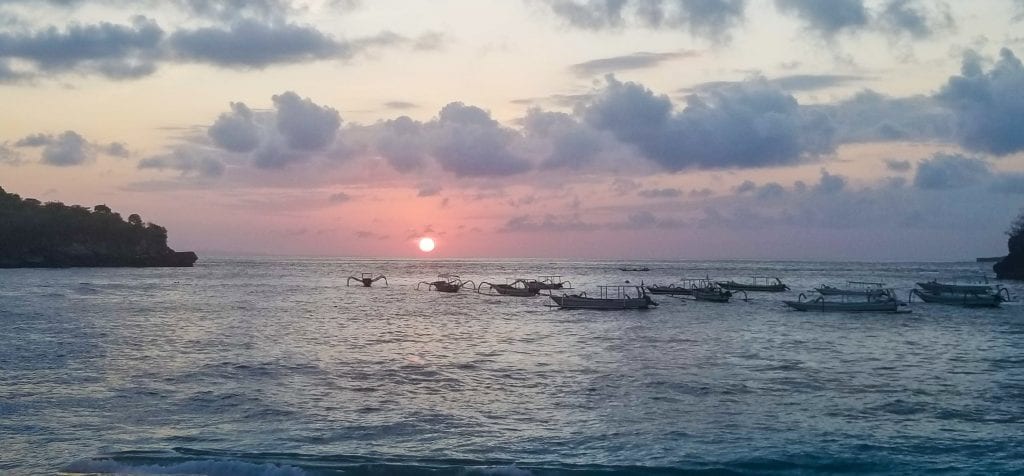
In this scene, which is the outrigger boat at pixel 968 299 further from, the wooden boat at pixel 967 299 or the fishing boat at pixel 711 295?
the fishing boat at pixel 711 295

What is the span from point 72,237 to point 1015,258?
18197 centimetres

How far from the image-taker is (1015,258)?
427ft

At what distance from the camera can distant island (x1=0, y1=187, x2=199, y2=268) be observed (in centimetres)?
16788

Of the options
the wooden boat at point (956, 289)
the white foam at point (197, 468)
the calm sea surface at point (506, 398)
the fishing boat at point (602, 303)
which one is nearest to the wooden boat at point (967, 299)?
the wooden boat at point (956, 289)

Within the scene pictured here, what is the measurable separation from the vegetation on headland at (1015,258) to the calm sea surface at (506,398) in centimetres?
8751

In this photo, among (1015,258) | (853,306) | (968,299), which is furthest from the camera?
(1015,258)

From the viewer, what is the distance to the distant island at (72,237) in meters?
168

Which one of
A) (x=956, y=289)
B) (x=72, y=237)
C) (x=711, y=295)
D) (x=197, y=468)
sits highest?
(x=72, y=237)

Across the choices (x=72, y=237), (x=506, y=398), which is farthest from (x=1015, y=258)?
(x=72, y=237)

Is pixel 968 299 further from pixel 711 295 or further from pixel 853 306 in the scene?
pixel 711 295

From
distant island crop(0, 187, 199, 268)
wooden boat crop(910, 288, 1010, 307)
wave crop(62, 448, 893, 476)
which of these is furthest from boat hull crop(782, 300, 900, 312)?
distant island crop(0, 187, 199, 268)

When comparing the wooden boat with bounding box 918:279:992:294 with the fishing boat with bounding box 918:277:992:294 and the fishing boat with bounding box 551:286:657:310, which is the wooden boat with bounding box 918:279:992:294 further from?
the fishing boat with bounding box 551:286:657:310

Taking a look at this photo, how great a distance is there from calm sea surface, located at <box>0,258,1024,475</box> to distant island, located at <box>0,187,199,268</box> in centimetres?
12970

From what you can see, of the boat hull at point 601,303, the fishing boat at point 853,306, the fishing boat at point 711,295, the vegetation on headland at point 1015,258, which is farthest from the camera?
the vegetation on headland at point 1015,258
